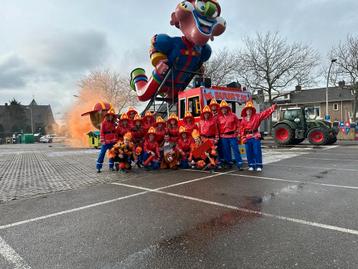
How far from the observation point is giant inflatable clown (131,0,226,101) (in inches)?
404

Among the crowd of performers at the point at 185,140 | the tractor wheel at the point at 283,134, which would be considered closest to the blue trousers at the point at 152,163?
the crowd of performers at the point at 185,140

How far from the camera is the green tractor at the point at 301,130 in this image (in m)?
15.8

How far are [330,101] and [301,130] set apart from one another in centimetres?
3207

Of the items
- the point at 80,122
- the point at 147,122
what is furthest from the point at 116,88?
the point at 147,122

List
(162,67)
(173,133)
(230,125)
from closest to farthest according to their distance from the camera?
(230,125) < (173,133) < (162,67)

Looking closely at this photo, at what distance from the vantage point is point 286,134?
647 inches

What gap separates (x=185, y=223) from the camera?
360 cm

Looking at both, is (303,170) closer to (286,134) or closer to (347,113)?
(286,134)

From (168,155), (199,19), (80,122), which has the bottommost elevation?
(168,155)

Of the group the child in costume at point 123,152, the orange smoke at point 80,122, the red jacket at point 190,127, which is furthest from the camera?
the orange smoke at point 80,122

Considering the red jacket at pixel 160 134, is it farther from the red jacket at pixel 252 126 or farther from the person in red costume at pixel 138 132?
the red jacket at pixel 252 126

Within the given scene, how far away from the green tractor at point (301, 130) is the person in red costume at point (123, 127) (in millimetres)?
11433

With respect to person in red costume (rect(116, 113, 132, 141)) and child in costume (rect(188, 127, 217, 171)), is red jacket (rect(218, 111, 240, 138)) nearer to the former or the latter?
child in costume (rect(188, 127, 217, 171))

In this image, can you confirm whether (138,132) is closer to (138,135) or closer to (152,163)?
(138,135)
